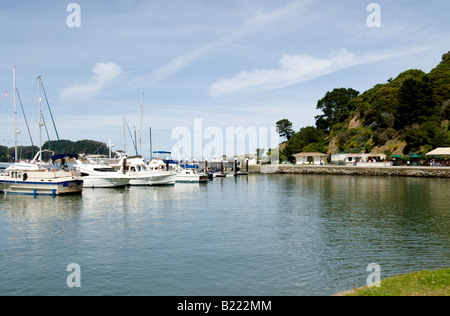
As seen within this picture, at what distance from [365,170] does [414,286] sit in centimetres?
8925

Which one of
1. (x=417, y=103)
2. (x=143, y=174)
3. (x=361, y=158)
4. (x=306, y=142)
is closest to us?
(x=143, y=174)

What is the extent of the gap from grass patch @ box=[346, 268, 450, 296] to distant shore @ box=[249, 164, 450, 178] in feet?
251

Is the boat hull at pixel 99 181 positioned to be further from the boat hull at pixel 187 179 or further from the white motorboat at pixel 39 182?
the boat hull at pixel 187 179

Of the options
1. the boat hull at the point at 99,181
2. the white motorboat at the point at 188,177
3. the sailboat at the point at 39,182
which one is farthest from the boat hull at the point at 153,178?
the sailboat at the point at 39,182

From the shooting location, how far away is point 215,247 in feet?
66.8

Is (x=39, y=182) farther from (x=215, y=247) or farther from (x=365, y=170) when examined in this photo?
(x=365, y=170)

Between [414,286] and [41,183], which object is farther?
[41,183]

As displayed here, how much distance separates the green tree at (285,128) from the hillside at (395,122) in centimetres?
2292

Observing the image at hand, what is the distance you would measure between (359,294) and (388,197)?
118ft

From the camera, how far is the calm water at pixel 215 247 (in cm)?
1469

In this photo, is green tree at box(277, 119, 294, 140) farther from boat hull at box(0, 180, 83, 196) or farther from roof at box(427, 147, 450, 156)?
boat hull at box(0, 180, 83, 196)

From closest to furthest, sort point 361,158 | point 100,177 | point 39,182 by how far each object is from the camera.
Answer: point 39,182
point 100,177
point 361,158

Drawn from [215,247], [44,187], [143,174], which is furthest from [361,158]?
[215,247]
